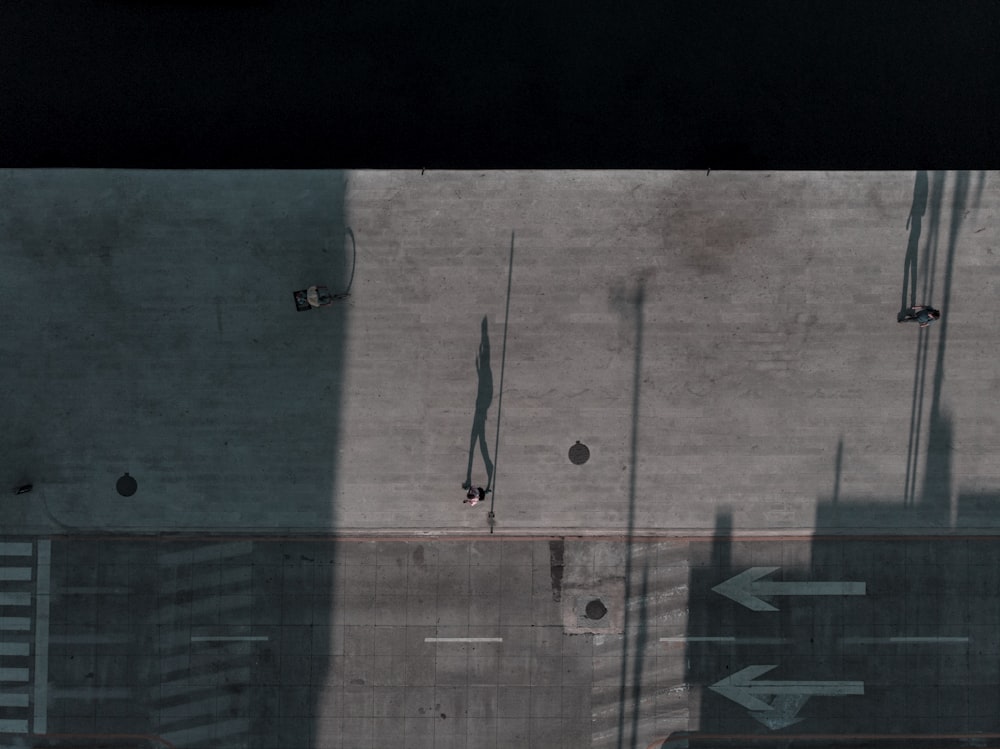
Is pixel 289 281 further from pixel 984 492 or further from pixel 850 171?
pixel 984 492

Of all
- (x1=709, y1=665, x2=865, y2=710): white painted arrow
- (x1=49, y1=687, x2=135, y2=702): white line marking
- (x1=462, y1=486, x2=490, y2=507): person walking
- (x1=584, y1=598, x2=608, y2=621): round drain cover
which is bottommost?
(x1=49, y1=687, x2=135, y2=702): white line marking

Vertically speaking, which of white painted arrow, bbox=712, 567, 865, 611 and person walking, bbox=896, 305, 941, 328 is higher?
person walking, bbox=896, 305, 941, 328

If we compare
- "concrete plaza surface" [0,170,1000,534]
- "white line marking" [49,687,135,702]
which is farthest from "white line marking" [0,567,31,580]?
"white line marking" [49,687,135,702]

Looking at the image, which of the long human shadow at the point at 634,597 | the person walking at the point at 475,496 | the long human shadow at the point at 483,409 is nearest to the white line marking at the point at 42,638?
the person walking at the point at 475,496

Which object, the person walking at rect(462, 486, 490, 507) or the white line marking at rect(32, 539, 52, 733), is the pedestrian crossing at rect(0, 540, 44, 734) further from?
the person walking at rect(462, 486, 490, 507)

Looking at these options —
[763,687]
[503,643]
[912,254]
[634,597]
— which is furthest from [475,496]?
[912,254]

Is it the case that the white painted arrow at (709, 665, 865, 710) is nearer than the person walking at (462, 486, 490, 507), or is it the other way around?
the person walking at (462, 486, 490, 507)

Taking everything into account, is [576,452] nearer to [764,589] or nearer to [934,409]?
[764,589]
